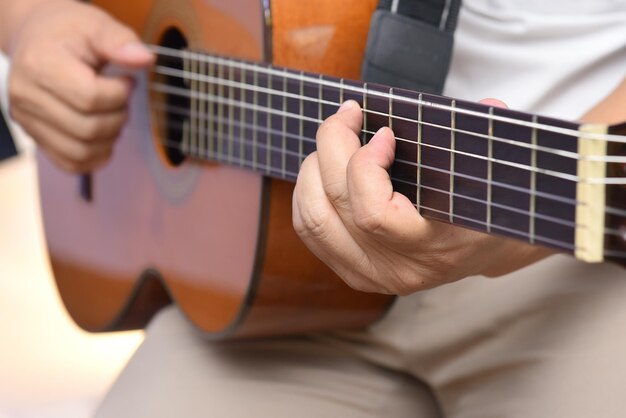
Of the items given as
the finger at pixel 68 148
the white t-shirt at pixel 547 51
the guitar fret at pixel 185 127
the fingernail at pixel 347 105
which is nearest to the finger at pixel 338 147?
the fingernail at pixel 347 105

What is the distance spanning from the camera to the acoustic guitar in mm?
676

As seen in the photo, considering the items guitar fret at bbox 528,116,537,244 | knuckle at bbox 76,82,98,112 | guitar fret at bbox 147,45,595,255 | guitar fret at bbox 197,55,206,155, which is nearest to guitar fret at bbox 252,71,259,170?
guitar fret at bbox 147,45,595,255

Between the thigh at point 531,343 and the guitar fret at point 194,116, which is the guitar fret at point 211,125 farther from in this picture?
the thigh at point 531,343

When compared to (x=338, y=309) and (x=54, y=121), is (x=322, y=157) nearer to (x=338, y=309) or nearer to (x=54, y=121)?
(x=338, y=309)

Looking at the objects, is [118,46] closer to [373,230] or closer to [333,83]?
[333,83]

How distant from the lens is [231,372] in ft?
3.46

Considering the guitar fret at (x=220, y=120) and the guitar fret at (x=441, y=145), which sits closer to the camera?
the guitar fret at (x=441, y=145)

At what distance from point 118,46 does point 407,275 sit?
0.48 meters

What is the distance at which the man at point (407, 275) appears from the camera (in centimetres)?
80

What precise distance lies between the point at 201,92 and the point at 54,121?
0.61 feet

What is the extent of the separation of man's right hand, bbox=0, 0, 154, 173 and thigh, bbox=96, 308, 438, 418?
24cm

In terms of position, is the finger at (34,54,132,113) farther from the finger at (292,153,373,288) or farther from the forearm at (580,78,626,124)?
the forearm at (580,78,626,124)

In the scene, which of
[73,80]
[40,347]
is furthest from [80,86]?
[40,347]

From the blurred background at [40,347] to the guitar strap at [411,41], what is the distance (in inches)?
24.9
